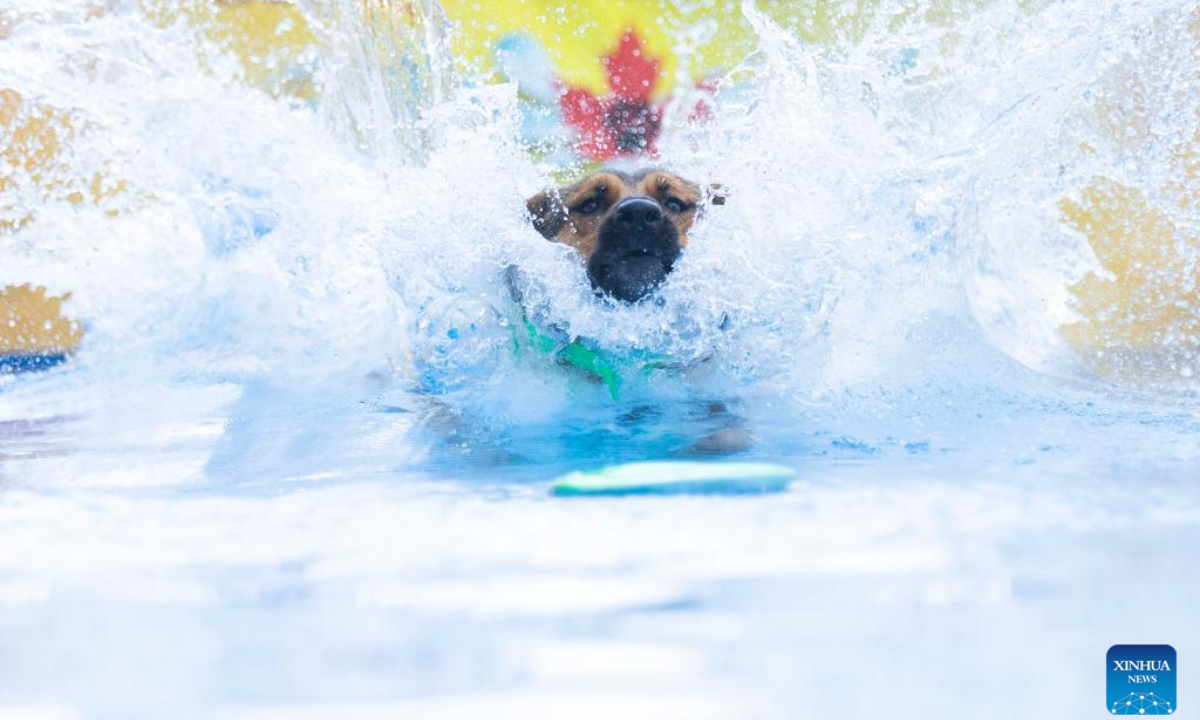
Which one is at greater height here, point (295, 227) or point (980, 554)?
point (295, 227)

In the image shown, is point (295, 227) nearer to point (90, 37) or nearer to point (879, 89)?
point (90, 37)

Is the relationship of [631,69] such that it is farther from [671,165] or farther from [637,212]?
[637,212]

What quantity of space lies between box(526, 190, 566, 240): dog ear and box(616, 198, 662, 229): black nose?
35cm

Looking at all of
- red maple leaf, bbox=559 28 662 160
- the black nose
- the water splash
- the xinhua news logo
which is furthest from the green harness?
red maple leaf, bbox=559 28 662 160

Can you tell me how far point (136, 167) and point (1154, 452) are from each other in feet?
11.1

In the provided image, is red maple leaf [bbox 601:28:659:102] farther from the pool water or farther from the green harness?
the green harness

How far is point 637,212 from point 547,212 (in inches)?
17.1

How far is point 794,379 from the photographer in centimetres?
262

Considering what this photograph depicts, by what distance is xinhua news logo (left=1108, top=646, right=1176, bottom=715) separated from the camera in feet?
3.51

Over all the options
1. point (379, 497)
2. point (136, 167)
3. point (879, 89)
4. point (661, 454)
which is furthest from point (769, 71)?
point (136, 167)

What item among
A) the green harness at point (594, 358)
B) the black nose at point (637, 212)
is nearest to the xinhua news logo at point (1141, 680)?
the green harness at point (594, 358)

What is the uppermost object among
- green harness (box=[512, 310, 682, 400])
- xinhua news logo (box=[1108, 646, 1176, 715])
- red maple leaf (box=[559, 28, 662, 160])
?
red maple leaf (box=[559, 28, 662, 160])

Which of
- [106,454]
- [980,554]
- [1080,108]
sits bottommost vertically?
[980,554]

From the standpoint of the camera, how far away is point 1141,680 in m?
1.08
